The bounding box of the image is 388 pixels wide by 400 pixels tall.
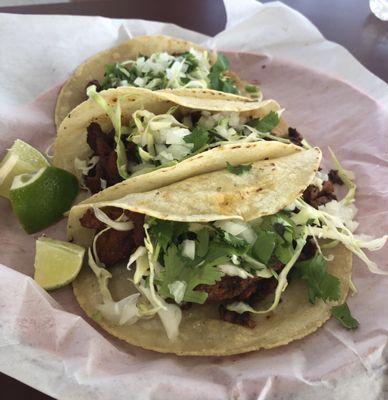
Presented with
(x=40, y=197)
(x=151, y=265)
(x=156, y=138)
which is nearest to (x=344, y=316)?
(x=151, y=265)

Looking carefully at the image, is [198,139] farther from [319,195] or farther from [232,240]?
[319,195]

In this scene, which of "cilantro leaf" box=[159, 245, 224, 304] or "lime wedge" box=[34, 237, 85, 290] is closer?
"cilantro leaf" box=[159, 245, 224, 304]

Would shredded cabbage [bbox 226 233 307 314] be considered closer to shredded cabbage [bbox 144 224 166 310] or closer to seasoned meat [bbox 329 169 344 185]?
shredded cabbage [bbox 144 224 166 310]

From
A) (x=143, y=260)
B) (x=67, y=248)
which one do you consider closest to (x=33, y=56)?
(x=67, y=248)

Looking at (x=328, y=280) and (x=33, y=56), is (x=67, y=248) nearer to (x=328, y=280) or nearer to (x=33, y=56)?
(x=328, y=280)

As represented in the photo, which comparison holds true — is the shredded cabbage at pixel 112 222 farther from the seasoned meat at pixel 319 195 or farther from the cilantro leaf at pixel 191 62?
the cilantro leaf at pixel 191 62

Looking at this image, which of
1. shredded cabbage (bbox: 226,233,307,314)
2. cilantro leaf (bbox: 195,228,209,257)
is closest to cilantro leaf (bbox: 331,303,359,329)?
shredded cabbage (bbox: 226,233,307,314)
